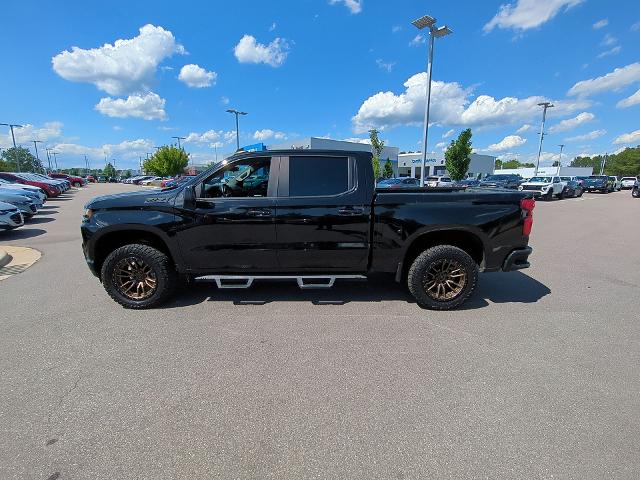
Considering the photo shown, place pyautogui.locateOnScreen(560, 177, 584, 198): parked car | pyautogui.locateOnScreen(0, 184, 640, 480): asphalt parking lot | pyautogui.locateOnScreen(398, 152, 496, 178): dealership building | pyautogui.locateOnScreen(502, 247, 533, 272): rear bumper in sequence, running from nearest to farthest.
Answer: pyautogui.locateOnScreen(0, 184, 640, 480): asphalt parking lot < pyautogui.locateOnScreen(502, 247, 533, 272): rear bumper < pyautogui.locateOnScreen(560, 177, 584, 198): parked car < pyautogui.locateOnScreen(398, 152, 496, 178): dealership building

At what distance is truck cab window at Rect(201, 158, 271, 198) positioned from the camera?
4.14m

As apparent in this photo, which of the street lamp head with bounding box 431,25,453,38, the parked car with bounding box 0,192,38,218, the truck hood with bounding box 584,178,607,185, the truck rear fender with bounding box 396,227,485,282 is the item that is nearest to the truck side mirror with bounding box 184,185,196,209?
the truck rear fender with bounding box 396,227,485,282

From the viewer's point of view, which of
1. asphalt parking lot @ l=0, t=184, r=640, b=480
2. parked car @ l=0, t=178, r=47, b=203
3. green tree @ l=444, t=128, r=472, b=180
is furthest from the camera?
green tree @ l=444, t=128, r=472, b=180

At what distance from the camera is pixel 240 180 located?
432 centimetres

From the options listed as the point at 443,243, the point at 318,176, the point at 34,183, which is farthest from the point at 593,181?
the point at 34,183

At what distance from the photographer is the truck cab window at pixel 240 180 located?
4141mm

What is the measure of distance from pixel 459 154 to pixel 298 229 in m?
A: 34.8

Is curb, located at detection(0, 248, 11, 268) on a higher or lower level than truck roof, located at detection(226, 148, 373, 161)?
lower

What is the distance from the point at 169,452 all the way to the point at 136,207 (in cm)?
297

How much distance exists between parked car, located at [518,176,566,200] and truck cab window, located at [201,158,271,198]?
2214 centimetres

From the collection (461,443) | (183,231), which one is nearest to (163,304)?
(183,231)

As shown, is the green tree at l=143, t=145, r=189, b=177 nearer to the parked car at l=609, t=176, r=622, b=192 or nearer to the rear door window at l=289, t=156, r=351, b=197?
the rear door window at l=289, t=156, r=351, b=197

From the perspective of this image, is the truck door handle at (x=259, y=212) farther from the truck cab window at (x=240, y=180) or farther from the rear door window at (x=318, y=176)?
the rear door window at (x=318, y=176)

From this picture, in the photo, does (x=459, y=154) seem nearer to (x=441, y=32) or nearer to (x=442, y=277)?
(x=441, y=32)
